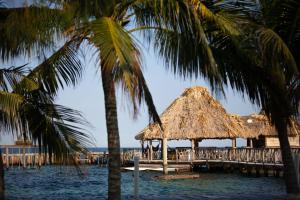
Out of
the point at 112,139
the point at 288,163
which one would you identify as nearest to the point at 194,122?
the point at 288,163

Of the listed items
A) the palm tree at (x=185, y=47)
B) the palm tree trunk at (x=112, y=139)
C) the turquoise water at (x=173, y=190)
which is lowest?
the turquoise water at (x=173, y=190)

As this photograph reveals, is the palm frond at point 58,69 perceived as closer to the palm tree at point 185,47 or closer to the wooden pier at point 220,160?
the palm tree at point 185,47

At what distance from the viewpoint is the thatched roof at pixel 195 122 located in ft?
113

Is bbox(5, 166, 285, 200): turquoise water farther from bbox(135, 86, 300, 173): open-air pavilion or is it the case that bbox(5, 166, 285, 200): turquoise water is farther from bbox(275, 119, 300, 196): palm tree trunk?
bbox(135, 86, 300, 173): open-air pavilion

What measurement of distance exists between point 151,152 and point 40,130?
1117 inches

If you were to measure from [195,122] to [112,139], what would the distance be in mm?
27748

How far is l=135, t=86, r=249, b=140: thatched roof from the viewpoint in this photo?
3447 centimetres

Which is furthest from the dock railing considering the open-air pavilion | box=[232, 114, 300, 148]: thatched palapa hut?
box=[232, 114, 300, 148]: thatched palapa hut

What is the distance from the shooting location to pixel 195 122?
116ft

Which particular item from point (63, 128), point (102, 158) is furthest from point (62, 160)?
point (102, 158)

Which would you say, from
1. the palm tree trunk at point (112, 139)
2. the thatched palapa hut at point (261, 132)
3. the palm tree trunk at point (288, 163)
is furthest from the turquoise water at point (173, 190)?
the thatched palapa hut at point (261, 132)

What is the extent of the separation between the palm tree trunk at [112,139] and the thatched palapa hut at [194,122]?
986 inches

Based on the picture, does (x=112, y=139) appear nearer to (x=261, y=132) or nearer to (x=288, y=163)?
(x=288, y=163)

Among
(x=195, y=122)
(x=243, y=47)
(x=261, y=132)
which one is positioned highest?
(x=243, y=47)
